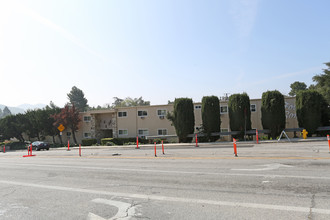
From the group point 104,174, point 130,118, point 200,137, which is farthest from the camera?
point 130,118

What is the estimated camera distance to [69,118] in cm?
4012

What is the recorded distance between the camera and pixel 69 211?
219 inches

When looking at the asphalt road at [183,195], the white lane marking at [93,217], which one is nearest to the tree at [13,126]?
the asphalt road at [183,195]

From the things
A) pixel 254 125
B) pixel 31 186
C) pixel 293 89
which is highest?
pixel 293 89

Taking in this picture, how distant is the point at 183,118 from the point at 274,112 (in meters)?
9.22

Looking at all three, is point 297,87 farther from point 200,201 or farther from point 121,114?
point 200,201

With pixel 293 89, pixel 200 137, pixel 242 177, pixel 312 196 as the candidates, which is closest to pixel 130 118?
pixel 200 137

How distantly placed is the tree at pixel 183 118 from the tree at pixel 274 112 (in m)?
7.73

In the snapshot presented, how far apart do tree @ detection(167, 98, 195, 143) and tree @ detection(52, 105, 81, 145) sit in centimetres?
1945

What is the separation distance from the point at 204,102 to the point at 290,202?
2289 cm

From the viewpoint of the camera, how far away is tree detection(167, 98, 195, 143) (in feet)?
91.6

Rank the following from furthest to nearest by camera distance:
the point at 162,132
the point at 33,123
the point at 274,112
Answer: the point at 33,123, the point at 162,132, the point at 274,112

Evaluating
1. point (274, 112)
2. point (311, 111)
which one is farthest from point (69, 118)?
point (311, 111)

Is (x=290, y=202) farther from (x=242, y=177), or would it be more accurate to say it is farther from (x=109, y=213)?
(x=109, y=213)
